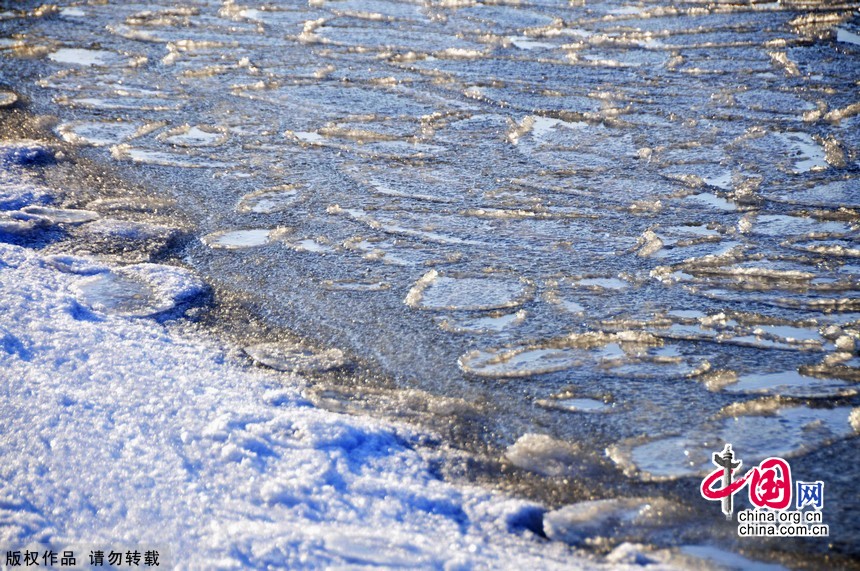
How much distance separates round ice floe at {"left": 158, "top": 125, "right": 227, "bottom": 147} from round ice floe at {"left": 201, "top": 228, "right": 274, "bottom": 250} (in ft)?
3.90

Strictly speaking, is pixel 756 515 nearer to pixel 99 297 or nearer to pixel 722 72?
pixel 99 297

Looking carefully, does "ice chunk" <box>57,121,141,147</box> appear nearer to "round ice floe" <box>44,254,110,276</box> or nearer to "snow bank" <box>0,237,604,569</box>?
"round ice floe" <box>44,254,110,276</box>

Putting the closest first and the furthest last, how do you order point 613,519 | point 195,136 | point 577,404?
point 613,519
point 577,404
point 195,136

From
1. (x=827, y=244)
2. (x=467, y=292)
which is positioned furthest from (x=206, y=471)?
(x=827, y=244)

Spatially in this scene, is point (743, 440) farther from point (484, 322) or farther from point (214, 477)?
point (214, 477)

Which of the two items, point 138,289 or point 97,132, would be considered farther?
point 97,132

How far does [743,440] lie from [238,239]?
92.8 inches

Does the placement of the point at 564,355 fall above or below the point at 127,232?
below

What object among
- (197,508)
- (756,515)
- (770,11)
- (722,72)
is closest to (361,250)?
(197,508)

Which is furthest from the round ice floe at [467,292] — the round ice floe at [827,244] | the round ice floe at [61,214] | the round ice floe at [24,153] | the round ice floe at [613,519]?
the round ice floe at [24,153]

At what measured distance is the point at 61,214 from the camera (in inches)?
161

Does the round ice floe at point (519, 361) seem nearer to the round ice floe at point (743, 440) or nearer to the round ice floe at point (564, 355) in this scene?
the round ice floe at point (564, 355)

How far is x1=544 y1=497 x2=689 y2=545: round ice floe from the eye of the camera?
7.52 ft

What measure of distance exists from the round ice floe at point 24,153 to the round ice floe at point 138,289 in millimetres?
1484
